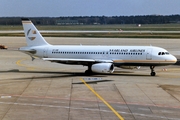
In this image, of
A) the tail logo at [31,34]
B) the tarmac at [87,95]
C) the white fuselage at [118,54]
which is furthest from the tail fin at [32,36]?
the tarmac at [87,95]

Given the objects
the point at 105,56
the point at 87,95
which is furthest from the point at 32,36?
the point at 87,95

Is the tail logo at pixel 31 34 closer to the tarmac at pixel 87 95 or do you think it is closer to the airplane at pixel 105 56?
the airplane at pixel 105 56

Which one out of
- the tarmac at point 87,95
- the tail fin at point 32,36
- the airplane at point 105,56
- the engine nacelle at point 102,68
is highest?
the tail fin at point 32,36

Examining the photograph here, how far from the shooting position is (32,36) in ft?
158

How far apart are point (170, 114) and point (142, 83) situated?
13.1m

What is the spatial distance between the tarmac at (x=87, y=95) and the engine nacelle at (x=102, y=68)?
0.76m

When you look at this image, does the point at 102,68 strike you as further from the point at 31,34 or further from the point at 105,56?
the point at 31,34

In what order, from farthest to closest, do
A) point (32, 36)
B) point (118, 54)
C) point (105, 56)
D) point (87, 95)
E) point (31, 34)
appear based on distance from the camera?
point (31, 34) < point (32, 36) < point (105, 56) < point (118, 54) < point (87, 95)

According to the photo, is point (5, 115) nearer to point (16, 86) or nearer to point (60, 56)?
point (16, 86)

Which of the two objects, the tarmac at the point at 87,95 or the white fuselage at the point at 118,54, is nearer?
the tarmac at the point at 87,95

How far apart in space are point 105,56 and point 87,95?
14.1 meters

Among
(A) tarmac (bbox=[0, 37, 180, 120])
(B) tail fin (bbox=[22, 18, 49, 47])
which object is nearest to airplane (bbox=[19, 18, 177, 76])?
(B) tail fin (bbox=[22, 18, 49, 47])

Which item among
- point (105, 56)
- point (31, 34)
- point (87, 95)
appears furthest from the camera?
point (31, 34)

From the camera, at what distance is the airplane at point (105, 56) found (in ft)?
138
